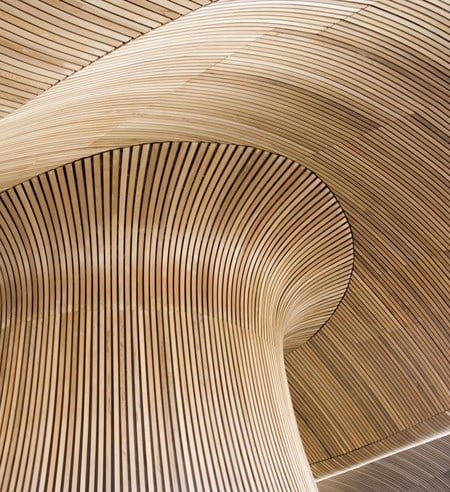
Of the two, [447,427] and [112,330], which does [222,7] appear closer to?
[112,330]

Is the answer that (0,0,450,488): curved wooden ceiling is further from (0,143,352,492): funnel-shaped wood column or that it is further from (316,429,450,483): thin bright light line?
(0,143,352,492): funnel-shaped wood column

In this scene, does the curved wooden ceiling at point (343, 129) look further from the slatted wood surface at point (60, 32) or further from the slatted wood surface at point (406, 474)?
the slatted wood surface at point (406, 474)

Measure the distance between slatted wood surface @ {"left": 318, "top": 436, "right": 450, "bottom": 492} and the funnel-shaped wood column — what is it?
5257mm

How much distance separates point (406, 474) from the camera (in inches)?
531

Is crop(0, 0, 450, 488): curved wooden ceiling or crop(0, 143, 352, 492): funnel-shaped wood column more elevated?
crop(0, 0, 450, 488): curved wooden ceiling

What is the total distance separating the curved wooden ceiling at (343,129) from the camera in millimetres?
5691

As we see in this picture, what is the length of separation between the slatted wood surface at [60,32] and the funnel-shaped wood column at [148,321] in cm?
249

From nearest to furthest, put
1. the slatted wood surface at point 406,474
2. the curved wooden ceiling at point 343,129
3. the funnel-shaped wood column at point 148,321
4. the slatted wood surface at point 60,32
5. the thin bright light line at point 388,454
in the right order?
the slatted wood surface at point 60,32 → the curved wooden ceiling at point 343,129 → the funnel-shaped wood column at point 148,321 → the thin bright light line at point 388,454 → the slatted wood surface at point 406,474

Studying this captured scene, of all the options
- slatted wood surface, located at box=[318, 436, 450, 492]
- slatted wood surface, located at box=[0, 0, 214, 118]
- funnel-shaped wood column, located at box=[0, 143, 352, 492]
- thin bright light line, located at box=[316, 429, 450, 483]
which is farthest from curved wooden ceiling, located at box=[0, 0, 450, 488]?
slatted wood surface, located at box=[318, 436, 450, 492]

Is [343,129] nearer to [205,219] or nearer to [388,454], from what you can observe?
[205,219]

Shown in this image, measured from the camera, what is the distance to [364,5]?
646cm

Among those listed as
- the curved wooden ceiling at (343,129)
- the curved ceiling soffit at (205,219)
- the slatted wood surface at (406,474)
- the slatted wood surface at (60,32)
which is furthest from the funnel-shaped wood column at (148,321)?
the slatted wood surface at (406,474)

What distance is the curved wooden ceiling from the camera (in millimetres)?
5691

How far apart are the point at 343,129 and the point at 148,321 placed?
10.3ft
